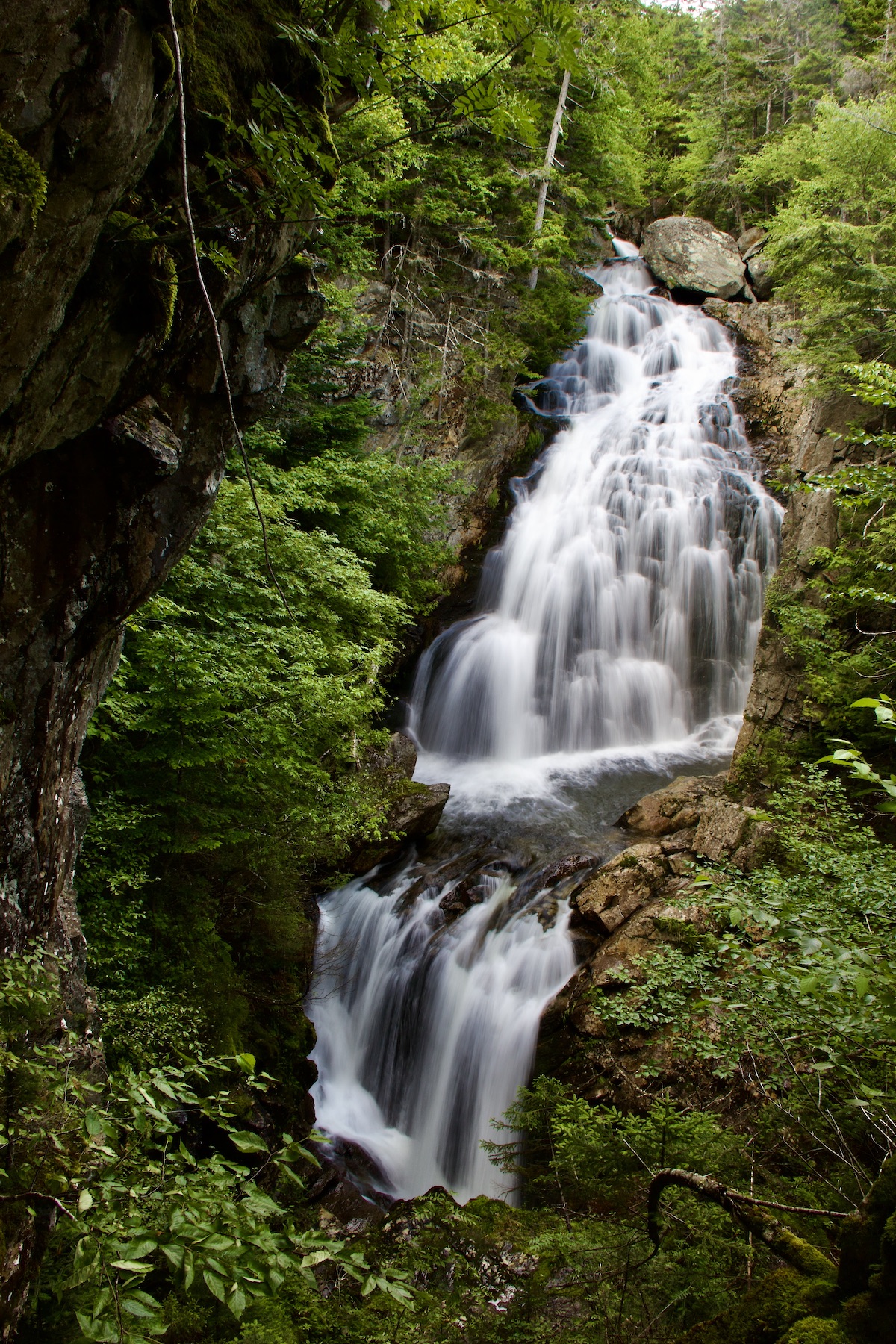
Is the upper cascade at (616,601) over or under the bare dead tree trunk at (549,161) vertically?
under

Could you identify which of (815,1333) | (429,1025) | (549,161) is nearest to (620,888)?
(429,1025)

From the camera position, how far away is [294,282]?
5137mm

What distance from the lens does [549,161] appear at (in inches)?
650

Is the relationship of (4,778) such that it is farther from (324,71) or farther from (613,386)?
(613,386)

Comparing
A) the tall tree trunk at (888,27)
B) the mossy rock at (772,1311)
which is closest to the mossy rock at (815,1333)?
the mossy rock at (772,1311)

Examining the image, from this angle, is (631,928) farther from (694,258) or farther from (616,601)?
(694,258)

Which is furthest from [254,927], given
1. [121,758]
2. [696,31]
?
[696,31]

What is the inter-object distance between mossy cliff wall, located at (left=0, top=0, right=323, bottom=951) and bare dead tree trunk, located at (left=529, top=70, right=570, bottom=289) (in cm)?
1487

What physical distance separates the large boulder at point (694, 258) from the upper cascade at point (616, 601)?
605 cm

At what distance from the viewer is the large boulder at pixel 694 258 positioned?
20344 mm

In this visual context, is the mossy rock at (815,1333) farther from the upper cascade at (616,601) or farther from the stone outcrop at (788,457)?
the upper cascade at (616,601)

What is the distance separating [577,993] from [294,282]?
6.80 metres

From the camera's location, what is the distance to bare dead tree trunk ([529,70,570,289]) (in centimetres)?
1642

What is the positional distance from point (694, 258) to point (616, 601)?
13.9 metres
